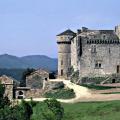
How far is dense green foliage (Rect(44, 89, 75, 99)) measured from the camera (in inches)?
3305

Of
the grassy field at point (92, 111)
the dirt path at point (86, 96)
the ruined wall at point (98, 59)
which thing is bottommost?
the grassy field at point (92, 111)

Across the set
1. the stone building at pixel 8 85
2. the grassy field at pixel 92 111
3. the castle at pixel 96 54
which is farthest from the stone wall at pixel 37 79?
the grassy field at pixel 92 111

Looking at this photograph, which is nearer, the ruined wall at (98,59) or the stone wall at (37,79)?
the ruined wall at (98,59)

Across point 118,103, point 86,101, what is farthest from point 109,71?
point 118,103

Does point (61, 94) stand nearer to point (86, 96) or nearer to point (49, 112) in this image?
point (86, 96)

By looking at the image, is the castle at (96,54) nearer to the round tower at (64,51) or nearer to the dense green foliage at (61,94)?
the round tower at (64,51)

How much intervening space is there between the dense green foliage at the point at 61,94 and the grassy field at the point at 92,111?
12.1 metres

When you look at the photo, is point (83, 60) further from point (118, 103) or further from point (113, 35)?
point (118, 103)

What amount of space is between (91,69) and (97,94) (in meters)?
13.4

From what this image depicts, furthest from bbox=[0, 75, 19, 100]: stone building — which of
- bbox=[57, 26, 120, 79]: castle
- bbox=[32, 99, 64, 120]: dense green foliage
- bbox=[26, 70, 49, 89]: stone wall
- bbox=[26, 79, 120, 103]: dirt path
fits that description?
bbox=[32, 99, 64, 120]: dense green foliage

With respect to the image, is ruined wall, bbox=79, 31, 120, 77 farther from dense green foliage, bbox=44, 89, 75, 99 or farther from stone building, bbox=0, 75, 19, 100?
stone building, bbox=0, 75, 19, 100

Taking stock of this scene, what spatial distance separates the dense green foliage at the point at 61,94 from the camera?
3305 inches

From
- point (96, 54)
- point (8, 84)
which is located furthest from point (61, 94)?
point (8, 84)

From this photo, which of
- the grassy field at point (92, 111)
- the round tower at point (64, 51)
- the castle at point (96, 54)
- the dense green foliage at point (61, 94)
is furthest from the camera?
the round tower at point (64, 51)
